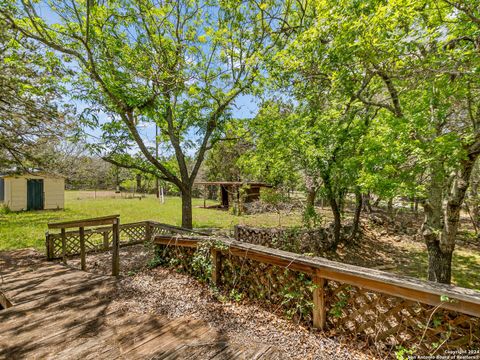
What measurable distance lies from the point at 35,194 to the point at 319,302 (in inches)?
755

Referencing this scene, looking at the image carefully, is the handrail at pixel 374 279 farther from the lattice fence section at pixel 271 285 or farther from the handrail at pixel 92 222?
the handrail at pixel 92 222

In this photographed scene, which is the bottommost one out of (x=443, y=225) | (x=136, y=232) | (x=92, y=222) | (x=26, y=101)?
(x=136, y=232)

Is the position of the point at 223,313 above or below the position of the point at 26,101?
below

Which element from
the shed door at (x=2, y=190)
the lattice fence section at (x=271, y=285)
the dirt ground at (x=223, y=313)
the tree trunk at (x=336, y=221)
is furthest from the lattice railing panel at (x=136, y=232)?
the shed door at (x=2, y=190)

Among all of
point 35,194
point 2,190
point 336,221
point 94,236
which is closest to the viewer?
point 336,221

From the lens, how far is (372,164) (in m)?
4.44

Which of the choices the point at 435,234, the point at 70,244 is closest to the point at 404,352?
the point at 435,234

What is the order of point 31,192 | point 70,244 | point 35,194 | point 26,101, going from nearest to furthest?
point 26,101 < point 70,244 < point 31,192 < point 35,194

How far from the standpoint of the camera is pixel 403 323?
2.39m

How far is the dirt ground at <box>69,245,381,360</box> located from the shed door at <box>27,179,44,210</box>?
15.1 metres

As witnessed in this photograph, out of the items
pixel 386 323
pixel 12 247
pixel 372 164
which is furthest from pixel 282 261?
pixel 12 247

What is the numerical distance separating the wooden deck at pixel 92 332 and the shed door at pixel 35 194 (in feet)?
48.0

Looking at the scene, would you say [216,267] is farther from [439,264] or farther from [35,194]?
[35,194]

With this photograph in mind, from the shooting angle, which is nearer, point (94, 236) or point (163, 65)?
point (163, 65)
